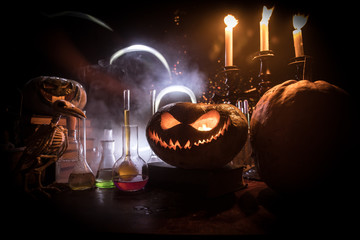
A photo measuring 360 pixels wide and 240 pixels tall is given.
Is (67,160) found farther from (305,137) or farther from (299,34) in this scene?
(299,34)

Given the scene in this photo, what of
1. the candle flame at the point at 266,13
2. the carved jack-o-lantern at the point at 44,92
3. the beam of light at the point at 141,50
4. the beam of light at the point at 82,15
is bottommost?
the carved jack-o-lantern at the point at 44,92

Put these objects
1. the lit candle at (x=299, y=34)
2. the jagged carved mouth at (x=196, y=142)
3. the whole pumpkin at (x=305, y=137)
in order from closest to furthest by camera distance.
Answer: the whole pumpkin at (x=305, y=137) → the jagged carved mouth at (x=196, y=142) → the lit candle at (x=299, y=34)

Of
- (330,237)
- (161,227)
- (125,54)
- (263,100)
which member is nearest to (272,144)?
(263,100)

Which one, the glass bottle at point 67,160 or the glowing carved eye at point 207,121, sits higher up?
the glowing carved eye at point 207,121

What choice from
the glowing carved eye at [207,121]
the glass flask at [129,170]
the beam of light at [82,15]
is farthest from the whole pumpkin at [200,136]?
the beam of light at [82,15]

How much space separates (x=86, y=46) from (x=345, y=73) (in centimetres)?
249

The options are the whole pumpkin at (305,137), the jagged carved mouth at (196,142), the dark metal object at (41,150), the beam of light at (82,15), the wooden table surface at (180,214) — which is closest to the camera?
the wooden table surface at (180,214)

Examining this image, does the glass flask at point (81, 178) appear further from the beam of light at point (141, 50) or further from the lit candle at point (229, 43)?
the beam of light at point (141, 50)

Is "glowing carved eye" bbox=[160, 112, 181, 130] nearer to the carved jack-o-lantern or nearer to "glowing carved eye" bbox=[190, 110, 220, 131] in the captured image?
"glowing carved eye" bbox=[190, 110, 220, 131]

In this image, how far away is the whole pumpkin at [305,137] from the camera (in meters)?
0.77

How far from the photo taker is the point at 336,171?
0.79 meters

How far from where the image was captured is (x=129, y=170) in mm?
1094

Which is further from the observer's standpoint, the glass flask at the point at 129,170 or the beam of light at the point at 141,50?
the beam of light at the point at 141,50

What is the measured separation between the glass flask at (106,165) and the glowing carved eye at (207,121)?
1.75 ft
